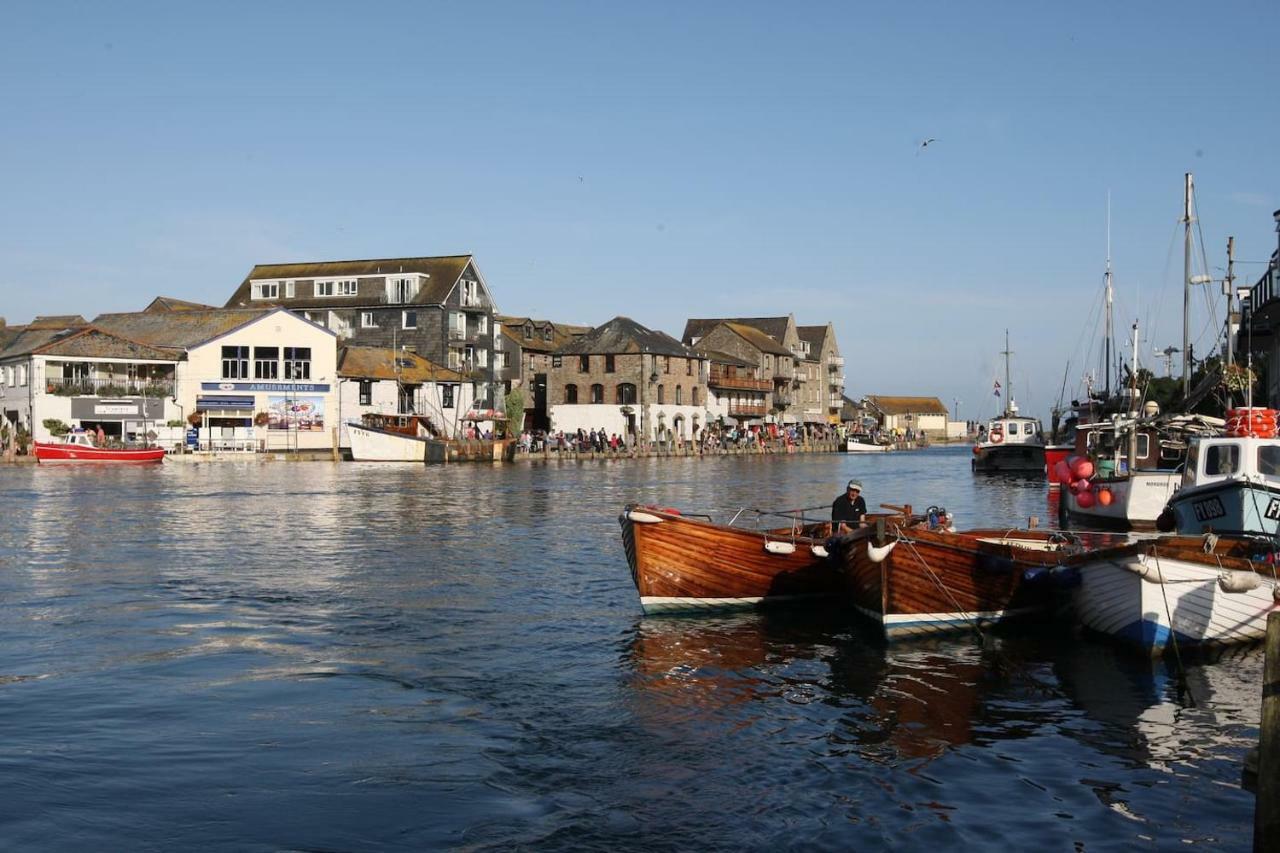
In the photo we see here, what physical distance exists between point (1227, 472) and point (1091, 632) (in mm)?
5136

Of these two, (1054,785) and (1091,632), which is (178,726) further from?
(1091,632)

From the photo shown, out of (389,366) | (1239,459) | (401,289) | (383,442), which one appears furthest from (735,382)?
(1239,459)

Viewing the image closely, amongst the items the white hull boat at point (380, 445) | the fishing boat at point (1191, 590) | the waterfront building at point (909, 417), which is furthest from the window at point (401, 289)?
the waterfront building at point (909, 417)

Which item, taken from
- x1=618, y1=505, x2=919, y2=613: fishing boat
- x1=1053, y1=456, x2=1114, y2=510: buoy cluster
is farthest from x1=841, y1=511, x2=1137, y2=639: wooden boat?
x1=1053, y1=456, x2=1114, y2=510: buoy cluster

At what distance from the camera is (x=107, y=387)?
70.9 meters

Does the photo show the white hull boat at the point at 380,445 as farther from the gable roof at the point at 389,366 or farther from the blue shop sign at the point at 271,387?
the gable roof at the point at 389,366

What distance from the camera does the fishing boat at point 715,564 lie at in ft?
62.4

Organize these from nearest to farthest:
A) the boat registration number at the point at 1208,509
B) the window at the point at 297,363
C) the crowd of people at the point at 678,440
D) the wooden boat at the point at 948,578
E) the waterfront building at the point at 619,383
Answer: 1. the wooden boat at the point at 948,578
2. the boat registration number at the point at 1208,509
3. the window at the point at 297,363
4. the crowd of people at the point at 678,440
5. the waterfront building at the point at 619,383

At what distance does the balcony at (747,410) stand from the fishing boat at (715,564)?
96.5 meters

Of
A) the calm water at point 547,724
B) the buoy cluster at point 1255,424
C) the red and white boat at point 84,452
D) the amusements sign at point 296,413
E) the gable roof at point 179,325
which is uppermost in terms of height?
the gable roof at point 179,325

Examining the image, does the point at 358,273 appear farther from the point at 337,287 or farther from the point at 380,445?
the point at 380,445

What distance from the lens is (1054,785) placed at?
11344 millimetres

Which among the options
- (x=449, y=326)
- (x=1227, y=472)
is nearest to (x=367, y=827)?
(x=1227, y=472)

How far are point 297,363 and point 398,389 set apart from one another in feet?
24.9
